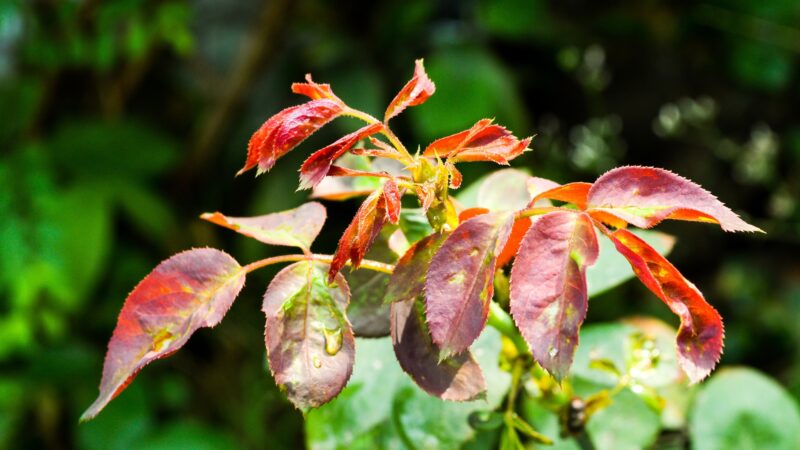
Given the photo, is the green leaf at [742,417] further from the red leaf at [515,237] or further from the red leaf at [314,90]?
the red leaf at [314,90]

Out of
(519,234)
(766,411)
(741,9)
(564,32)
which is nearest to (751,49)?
(741,9)

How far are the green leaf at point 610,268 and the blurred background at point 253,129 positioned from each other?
1.00 m

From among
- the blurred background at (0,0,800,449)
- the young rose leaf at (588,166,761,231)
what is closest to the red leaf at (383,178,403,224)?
the young rose leaf at (588,166,761,231)

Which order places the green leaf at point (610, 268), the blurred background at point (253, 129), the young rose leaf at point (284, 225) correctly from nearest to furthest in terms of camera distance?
1. the young rose leaf at point (284, 225)
2. the green leaf at point (610, 268)
3. the blurred background at point (253, 129)

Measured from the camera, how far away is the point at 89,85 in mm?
2201

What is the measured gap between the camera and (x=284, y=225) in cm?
51

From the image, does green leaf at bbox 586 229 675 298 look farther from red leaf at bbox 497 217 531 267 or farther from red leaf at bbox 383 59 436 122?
red leaf at bbox 383 59 436 122

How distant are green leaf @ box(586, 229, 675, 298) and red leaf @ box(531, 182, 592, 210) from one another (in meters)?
0.20

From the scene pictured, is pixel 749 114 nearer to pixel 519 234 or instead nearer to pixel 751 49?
pixel 751 49

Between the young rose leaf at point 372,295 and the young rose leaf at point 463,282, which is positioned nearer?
the young rose leaf at point 463,282

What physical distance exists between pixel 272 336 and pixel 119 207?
6.00 feet

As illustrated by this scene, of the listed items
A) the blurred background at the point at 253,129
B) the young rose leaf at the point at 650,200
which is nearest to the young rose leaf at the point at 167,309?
the young rose leaf at the point at 650,200

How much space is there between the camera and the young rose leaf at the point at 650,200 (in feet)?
1.34

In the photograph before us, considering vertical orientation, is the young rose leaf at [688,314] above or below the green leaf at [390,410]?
above
